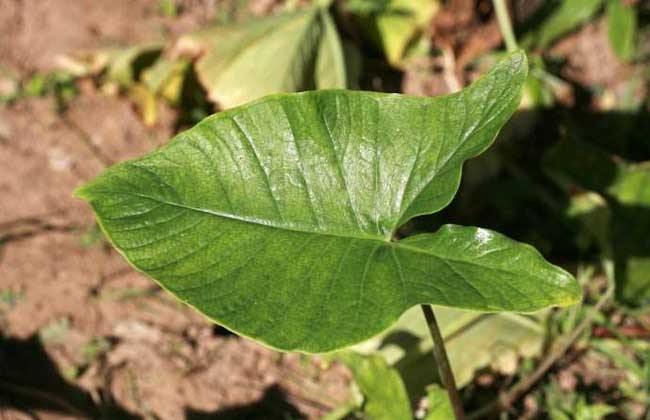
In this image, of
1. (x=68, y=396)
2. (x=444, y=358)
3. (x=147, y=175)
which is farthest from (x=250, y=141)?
(x=68, y=396)

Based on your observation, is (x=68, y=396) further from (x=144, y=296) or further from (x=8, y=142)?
(x=8, y=142)

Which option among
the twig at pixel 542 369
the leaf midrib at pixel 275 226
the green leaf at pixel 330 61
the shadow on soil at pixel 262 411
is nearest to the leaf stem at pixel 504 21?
the green leaf at pixel 330 61

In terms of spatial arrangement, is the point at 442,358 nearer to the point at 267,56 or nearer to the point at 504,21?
the point at 267,56

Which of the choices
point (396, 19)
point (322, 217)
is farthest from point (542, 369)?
point (396, 19)

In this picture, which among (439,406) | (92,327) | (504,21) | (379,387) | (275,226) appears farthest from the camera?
(504,21)

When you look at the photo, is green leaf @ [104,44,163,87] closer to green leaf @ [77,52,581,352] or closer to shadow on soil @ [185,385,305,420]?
shadow on soil @ [185,385,305,420]

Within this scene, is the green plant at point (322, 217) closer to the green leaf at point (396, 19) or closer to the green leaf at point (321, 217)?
the green leaf at point (321, 217)
